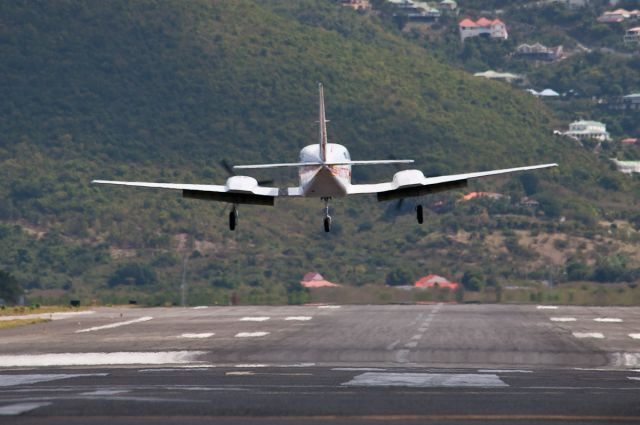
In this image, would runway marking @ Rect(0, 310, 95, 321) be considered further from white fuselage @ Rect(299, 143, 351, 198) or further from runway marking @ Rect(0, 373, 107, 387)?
runway marking @ Rect(0, 373, 107, 387)

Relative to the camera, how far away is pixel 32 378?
58.2 meters

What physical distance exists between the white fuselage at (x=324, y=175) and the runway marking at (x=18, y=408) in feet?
110

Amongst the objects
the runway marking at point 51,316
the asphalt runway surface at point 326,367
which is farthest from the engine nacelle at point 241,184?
the runway marking at point 51,316

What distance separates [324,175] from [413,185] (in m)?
5.27

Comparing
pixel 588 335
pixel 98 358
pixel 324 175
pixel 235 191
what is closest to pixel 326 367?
pixel 98 358

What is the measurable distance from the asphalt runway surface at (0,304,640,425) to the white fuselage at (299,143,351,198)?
8.74 m

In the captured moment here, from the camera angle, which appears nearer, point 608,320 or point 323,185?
point 323,185

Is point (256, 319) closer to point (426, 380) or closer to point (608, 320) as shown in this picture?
point (608, 320)

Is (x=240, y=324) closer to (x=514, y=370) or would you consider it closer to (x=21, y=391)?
(x=514, y=370)

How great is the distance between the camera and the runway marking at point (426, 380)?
52469 millimetres

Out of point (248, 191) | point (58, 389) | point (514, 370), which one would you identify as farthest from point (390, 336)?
point (58, 389)

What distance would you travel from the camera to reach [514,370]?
210 feet

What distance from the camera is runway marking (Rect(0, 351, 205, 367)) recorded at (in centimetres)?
6925

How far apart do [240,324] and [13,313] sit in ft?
120
